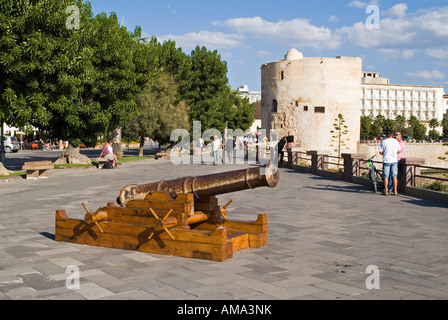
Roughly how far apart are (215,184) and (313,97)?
32.3 metres

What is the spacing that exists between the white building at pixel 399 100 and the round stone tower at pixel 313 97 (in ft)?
248

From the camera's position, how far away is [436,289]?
4664 millimetres

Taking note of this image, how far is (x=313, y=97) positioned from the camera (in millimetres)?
37250

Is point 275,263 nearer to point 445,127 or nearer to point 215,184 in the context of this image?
point 215,184

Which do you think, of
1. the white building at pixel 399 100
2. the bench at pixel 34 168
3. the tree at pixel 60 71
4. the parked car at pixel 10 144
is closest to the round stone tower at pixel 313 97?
the tree at pixel 60 71

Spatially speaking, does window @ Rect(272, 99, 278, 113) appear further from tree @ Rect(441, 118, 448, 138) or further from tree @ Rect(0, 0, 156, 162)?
tree @ Rect(441, 118, 448, 138)

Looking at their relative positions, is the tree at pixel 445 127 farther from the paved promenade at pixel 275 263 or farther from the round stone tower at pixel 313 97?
the paved promenade at pixel 275 263

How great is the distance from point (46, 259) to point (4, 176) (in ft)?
42.8

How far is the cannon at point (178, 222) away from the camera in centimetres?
581

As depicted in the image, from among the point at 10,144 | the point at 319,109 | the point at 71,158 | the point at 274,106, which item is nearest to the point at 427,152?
the point at 319,109

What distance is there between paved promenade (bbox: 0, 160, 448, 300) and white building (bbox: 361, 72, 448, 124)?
348 ft

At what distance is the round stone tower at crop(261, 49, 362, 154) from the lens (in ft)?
122

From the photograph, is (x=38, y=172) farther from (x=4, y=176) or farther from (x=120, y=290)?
(x=120, y=290)
